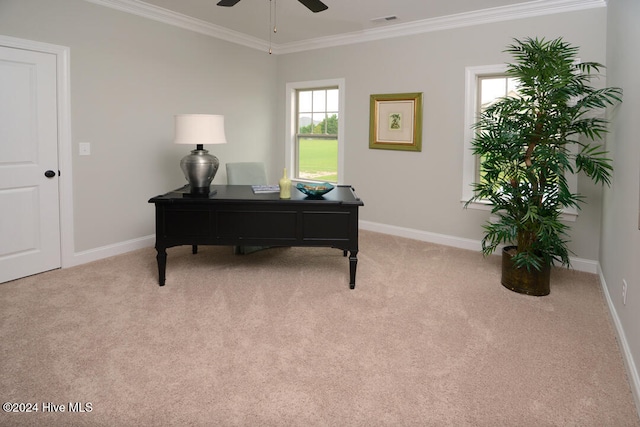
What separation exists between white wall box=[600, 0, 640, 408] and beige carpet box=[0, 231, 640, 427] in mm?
199

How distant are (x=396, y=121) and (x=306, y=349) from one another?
11.4 ft

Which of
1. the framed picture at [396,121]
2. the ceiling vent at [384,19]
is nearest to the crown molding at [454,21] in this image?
the ceiling vent at [384,19]

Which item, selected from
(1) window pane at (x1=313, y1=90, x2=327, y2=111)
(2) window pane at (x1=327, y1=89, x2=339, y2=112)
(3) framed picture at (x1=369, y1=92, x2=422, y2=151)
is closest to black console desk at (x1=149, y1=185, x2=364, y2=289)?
(3) framed picture at (x1=369, y1=92, x2=422, y2=151)

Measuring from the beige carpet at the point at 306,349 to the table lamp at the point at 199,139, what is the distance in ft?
2.75

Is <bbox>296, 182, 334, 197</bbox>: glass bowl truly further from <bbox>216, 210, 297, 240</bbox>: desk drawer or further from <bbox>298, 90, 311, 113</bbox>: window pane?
<bbox>298, 90, 311, 113</bbox>: window pane

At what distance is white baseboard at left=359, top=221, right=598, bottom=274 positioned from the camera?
13.3ft

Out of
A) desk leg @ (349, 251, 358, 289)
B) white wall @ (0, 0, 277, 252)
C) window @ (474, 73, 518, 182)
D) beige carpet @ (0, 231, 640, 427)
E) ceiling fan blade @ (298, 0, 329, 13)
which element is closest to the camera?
beige carpet @ (0, 231, 640, 427)

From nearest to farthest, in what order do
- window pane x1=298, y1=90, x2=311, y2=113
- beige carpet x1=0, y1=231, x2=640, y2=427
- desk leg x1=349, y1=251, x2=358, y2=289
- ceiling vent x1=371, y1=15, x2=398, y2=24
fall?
beige carpet x1=0, y1=231, x2=640, y2=427, desk leg x1=349, y1=251, x2=358, y2=289, ceiling vent x1=371, y1=15, x2=398, y2=24, window pane x1=298, y1=90, x2=311, y2=113

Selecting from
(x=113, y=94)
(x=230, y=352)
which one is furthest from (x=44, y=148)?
(x=230, y=352)

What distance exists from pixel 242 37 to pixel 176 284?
3458mm

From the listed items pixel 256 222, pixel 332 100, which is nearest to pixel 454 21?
pixel 332 100

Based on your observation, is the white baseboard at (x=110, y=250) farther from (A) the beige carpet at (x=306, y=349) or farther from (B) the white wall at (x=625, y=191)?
(B) the white wall at (x=625, y=191)

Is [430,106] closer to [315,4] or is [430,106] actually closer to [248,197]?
[315,4]

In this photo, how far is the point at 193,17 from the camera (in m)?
4.78
